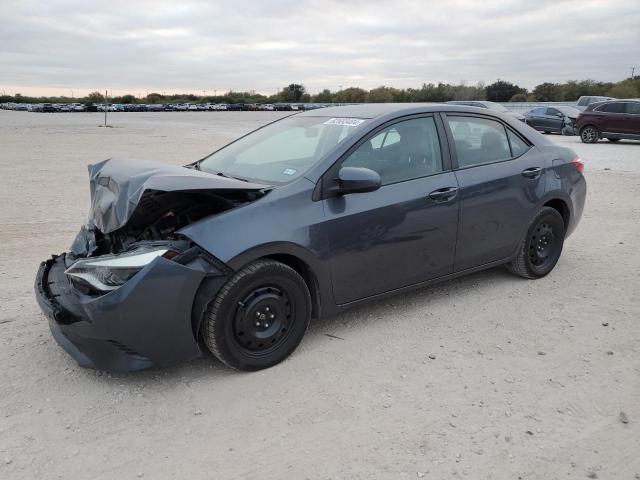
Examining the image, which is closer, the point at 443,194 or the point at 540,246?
the point at 443,194

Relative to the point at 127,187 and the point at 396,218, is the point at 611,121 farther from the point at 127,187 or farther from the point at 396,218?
the point at 127,187

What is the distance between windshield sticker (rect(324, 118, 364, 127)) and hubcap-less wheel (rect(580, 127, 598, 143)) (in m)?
18.8

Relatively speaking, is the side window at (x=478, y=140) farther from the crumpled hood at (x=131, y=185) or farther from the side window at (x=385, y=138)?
the crumpled hood at (x=131, y=185)

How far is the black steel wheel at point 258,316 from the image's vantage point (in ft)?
10.8

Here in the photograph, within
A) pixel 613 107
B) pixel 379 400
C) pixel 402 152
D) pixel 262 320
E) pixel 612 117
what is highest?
pixel 613 107

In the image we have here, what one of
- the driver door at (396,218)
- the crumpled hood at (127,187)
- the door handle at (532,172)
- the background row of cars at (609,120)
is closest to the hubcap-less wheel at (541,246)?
the door handle at (532,172)

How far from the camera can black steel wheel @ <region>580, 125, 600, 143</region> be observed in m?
20.2

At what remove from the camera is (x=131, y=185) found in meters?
3.43

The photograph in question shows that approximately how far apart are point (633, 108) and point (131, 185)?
2027cm

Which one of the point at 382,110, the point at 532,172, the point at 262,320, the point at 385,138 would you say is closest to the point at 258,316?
the point at 262,320

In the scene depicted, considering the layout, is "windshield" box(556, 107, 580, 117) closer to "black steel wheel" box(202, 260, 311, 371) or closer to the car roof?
the car roof

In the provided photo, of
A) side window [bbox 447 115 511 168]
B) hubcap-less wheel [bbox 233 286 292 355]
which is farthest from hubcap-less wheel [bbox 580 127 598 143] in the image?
hubcap-less wheel [bbox 233 286 292 355]

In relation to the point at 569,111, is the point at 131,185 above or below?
below

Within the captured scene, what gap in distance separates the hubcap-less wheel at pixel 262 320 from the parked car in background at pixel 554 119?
74.3 ft
